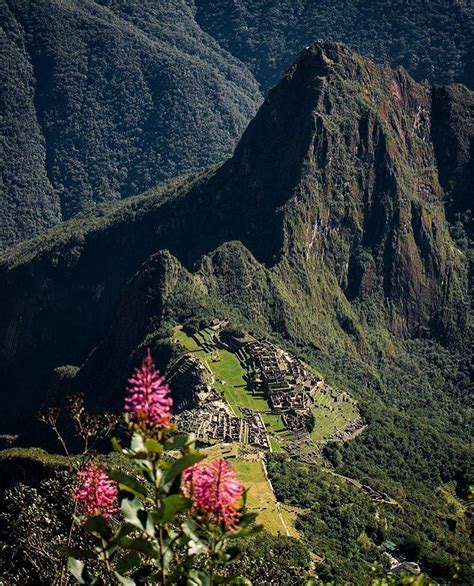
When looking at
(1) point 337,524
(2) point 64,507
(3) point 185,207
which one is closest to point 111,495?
(2) point 64,507

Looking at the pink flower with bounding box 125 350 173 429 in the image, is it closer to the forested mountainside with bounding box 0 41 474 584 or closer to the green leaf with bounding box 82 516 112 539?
the green leaf with bounding box 82 516 112 539

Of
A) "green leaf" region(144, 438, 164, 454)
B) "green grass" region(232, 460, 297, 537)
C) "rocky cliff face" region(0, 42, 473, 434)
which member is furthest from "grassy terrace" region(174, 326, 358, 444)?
"green leaf" region(144, 438, 164, 454)

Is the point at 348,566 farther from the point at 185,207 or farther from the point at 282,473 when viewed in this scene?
the point at 185,207

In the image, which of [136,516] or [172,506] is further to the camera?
[136,516]

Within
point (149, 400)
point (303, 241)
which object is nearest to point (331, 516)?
point (149, 400)

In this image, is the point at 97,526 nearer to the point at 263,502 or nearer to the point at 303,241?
the point at 263,502
